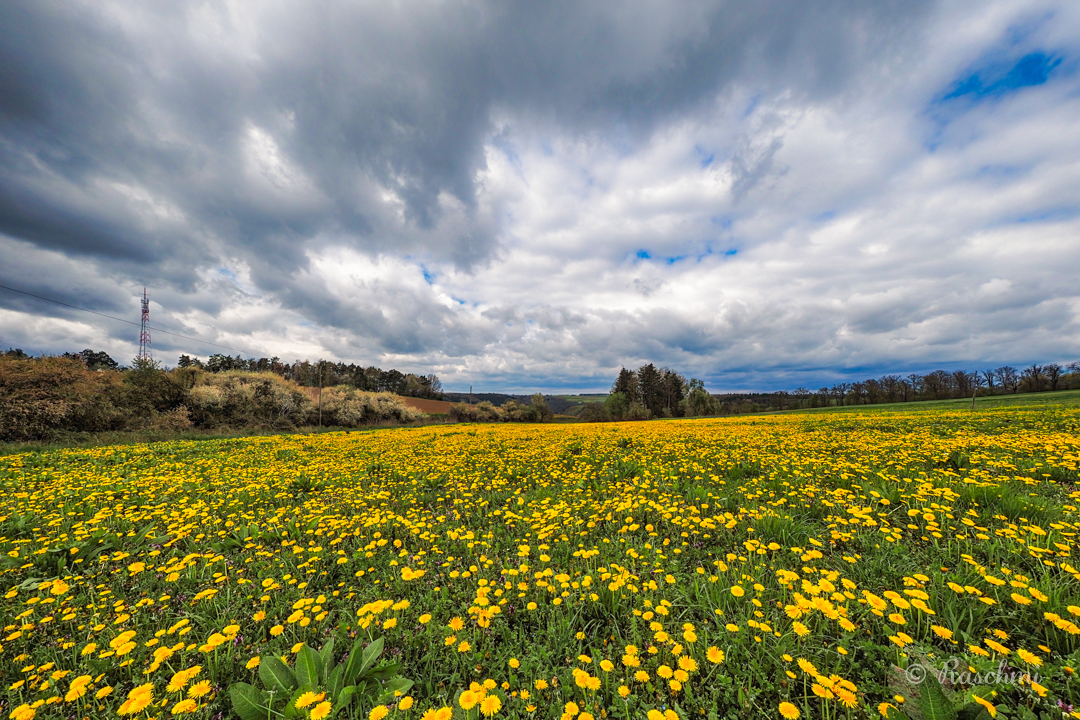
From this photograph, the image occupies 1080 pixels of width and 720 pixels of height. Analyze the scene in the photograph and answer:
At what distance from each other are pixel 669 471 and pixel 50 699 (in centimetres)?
792

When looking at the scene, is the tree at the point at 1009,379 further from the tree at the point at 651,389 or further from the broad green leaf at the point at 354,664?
the broad green leaf at the point at 354,664

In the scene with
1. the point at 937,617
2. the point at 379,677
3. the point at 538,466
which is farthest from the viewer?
the point at 538,466

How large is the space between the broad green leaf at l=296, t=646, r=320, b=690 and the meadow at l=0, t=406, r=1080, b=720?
0.07 feet

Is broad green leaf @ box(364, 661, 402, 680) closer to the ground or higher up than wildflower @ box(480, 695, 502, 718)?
closer to the ground

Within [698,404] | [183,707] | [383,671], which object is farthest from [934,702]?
[698,404]

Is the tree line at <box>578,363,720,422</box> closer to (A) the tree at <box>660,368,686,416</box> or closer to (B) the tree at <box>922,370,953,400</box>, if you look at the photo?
(A) the tree at <box>660,368,686,416</box>

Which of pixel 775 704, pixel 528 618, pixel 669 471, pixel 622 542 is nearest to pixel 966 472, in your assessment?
pixel 669 471

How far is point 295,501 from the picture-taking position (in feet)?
23.0

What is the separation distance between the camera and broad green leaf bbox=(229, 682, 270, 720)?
2.27m

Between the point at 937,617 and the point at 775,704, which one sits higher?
the point at 937,617

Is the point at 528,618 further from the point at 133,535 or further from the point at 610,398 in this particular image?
the point at 610,398

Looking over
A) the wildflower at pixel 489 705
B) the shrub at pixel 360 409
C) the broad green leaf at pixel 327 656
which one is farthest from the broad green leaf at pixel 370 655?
the shrub at pixel 360 409

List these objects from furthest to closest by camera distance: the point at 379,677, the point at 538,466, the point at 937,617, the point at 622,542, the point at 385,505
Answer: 1. the point at 538,466
2. the point at 385,505
3. the point at 622,542
4. the point at 937,617
5. the point at 379,677

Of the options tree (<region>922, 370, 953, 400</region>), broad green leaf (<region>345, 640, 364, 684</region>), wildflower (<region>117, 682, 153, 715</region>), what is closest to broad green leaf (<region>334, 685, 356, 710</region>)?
broad green leaf (<region>345, 640, 364, 684</region>)
